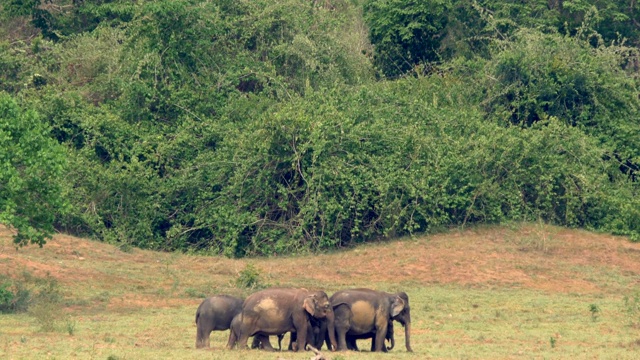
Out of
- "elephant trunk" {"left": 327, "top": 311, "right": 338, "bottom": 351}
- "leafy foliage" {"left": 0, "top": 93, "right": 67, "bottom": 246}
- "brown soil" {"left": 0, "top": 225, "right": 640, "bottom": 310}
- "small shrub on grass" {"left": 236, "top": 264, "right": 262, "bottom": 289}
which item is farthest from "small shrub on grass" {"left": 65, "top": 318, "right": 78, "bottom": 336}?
"small shrub on grass" {"left": 236, "top": 264, "right": 262, "bottom": 289}

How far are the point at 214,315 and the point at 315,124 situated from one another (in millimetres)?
11255

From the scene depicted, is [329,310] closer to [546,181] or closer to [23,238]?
[23,238]

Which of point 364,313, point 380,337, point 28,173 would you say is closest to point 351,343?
point 380,337

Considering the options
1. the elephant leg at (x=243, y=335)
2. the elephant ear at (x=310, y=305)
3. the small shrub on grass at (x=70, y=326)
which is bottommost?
the small shrub on grass at (x=70, y=326)

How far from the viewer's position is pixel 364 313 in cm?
1521

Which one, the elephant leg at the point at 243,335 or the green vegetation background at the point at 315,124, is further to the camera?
the green vegetation background at the point at 315,124

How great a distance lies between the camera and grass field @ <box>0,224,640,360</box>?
15.4 m

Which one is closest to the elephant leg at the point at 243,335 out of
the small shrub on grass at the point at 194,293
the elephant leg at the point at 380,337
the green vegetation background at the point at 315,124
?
the elephant leg at the point at 380,337

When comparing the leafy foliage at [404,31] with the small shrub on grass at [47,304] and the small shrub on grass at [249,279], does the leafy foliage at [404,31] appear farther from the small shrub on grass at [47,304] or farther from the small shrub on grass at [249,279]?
the small shrub on grass at [47,304]

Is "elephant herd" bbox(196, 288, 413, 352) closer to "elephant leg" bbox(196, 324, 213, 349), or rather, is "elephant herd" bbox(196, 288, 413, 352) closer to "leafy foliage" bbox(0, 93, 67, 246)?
"elephant leg" bbox(196, 324, 213, 349)

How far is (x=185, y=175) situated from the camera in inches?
1041

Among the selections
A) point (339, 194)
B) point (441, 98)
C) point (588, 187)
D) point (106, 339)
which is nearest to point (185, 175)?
point (339, 194)

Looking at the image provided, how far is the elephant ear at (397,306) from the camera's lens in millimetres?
15352

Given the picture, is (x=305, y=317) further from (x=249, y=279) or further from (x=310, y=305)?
(x=249, y=279)
